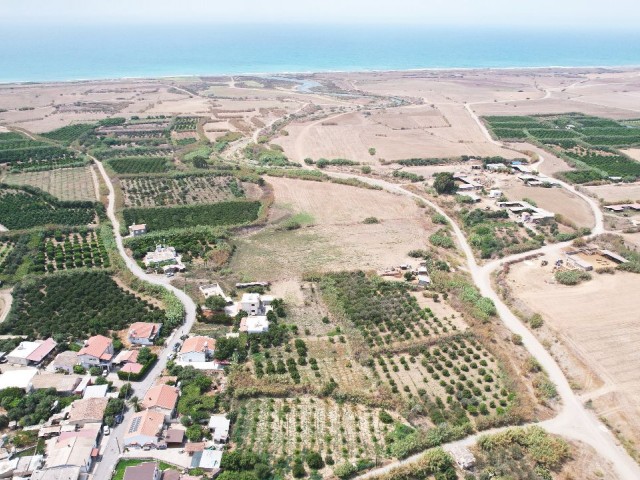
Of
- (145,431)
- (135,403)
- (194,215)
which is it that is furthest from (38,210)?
(145,431)

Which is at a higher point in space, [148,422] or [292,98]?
[292,98]

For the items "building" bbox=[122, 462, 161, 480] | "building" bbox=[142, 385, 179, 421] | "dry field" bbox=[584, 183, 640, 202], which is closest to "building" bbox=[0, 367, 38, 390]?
"building" bbox=[142, 385, 179, 421]

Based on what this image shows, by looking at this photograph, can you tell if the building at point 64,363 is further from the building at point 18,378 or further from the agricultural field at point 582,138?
the agricultural field at point 582,138

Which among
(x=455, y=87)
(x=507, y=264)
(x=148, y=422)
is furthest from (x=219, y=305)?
(x=455, y=87)

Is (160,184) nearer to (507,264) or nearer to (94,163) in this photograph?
(94,163)

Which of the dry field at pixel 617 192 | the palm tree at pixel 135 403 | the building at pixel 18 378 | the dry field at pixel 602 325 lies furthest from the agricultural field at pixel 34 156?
the dry field at pixel 617 192

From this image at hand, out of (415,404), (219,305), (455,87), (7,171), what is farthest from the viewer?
(455,87)

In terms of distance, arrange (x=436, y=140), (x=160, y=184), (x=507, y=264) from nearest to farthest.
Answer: (x=507, y=264) → (x=160, y=184) → (x=436, y=140)

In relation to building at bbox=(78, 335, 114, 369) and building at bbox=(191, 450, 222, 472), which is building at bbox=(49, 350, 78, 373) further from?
building at bbox=(191, 450, 222, 472)

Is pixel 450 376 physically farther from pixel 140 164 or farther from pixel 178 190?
pixel 140 164
